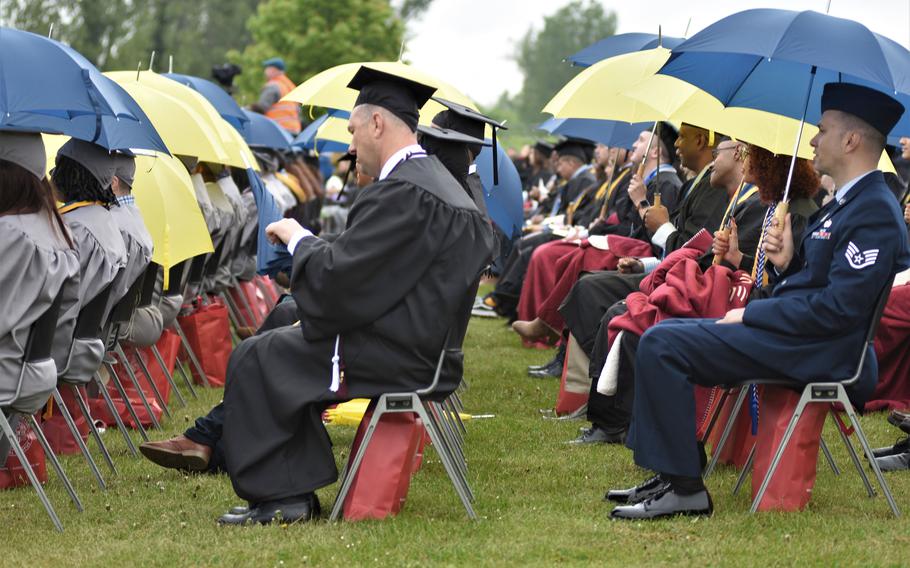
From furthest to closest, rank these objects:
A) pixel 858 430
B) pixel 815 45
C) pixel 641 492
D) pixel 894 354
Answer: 1. pixel 894 354
2. pixel 641 492
3. pixel 815 45
4. pixel 858 430

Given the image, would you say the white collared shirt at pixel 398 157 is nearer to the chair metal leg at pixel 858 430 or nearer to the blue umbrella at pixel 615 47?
the chair metal leg at pixel 858 430

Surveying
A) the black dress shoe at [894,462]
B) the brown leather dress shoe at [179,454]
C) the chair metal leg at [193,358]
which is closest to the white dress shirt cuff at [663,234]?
the black dress shoe at [894,462]

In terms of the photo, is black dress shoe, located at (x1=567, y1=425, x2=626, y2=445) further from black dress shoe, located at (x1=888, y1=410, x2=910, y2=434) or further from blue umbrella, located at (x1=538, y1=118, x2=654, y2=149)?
blue umbrella, located at (x1=538, y1=118, x2=654, y2=149)

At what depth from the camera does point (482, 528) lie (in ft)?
19.2

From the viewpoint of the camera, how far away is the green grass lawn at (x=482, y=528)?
5410 millimetres

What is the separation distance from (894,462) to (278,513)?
3.23m

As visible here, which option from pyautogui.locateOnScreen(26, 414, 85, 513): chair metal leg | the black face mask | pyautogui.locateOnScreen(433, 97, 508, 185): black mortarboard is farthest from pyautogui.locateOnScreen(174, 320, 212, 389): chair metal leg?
pyautogui.locateOnScreen(26, 414, 85, 513): chair metal leg

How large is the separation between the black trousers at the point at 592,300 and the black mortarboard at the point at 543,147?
13.3 meters

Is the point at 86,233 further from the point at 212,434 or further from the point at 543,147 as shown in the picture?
the point at 543,147

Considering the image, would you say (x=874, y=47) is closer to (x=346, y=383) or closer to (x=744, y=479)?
(x=744, y=479)

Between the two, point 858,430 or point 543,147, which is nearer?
point 858,430

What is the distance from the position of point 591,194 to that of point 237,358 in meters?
8.07

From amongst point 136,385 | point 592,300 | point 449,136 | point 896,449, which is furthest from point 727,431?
point 136,385

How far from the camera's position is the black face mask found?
7.41 m
